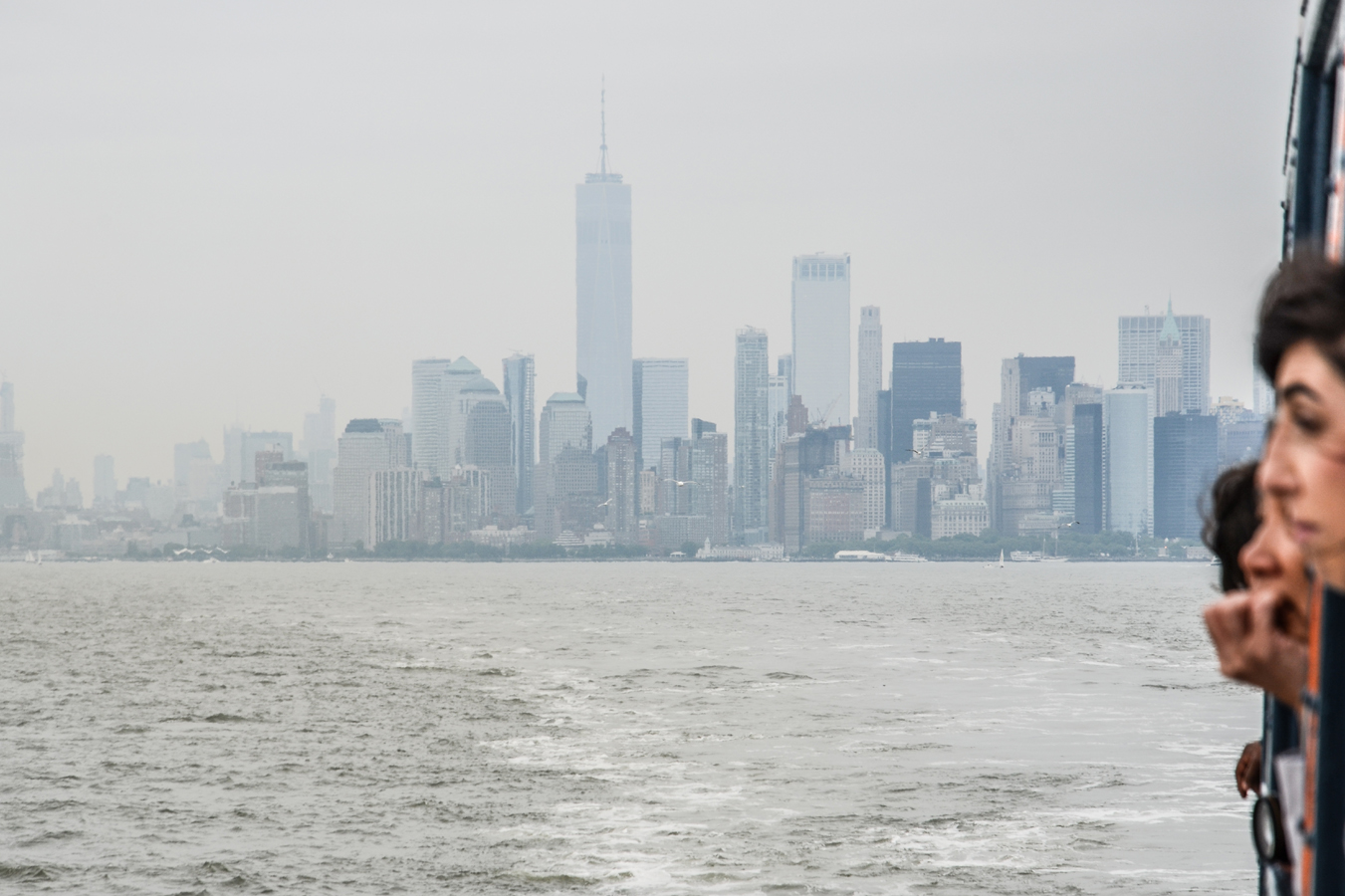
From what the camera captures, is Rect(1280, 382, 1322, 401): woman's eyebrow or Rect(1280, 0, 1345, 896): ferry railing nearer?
Rect(1280, 382, 1322, 401): woman's eyebrow

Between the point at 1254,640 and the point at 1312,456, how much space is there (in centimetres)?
73

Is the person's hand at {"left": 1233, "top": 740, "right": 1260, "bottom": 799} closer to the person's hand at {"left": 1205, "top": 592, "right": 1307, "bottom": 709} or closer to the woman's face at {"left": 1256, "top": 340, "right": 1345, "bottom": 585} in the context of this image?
the person's hand at {"left": 1205, "top": 592, "right": 1307, "bottom": 709}

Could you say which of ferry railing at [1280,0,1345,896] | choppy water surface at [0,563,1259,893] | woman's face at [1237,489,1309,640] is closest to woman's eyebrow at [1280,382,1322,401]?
woman's face at [1237,489,1309,640]

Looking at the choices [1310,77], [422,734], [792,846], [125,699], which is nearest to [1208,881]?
[792,846]

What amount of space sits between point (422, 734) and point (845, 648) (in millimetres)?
43443

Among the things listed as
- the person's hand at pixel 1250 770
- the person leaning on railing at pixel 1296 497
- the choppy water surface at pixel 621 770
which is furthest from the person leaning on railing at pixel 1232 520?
the choppy water surface at pixel 621 770

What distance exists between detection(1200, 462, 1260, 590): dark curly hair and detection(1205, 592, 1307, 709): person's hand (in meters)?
0.81

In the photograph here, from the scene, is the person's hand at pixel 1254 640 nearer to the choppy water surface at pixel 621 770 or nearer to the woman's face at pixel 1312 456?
the woman's face at pixel 1312 456

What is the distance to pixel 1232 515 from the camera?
4680 millimetres

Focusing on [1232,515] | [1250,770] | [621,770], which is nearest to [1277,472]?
[1232,515]

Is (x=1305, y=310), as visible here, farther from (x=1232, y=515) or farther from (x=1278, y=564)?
(x=1232, y=515)

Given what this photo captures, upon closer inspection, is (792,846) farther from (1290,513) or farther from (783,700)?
(783,700)

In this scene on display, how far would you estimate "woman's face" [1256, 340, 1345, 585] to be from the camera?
9.95 ft

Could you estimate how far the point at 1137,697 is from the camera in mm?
51781
